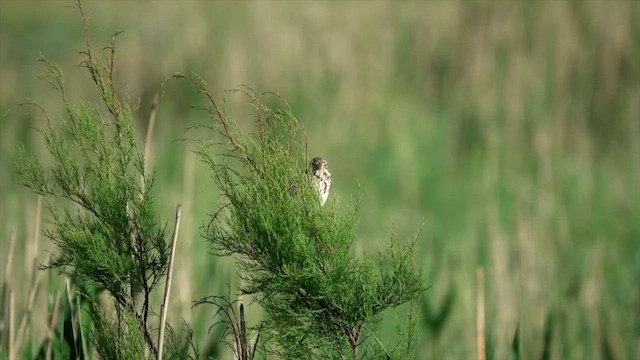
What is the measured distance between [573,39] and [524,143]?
3.10ft

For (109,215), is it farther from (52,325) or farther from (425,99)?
(425,99)

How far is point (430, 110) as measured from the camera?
23.8 feet

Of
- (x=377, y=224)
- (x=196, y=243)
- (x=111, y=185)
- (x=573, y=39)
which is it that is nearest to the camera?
(x=111, y=185)

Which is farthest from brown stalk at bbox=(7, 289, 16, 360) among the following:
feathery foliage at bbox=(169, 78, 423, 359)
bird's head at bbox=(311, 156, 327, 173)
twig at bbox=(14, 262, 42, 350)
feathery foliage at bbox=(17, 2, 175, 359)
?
bird's head at bbox=(311, 156, 327, 173)

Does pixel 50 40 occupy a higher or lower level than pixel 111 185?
higher

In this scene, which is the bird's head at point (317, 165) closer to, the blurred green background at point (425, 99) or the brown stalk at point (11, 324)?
the brown stalk at point (11, 324)

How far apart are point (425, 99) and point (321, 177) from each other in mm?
5521

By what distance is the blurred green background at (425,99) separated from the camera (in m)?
5.79

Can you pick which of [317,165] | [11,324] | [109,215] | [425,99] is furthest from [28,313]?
[425,99]

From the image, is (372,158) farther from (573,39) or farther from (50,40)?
(50,40)

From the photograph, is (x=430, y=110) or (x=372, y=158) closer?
(x=372, y=158)

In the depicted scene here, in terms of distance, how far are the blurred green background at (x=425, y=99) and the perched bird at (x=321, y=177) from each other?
3088 mm

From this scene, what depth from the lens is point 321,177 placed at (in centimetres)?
194

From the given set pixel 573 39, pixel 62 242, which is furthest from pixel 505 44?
pixel 62 242
